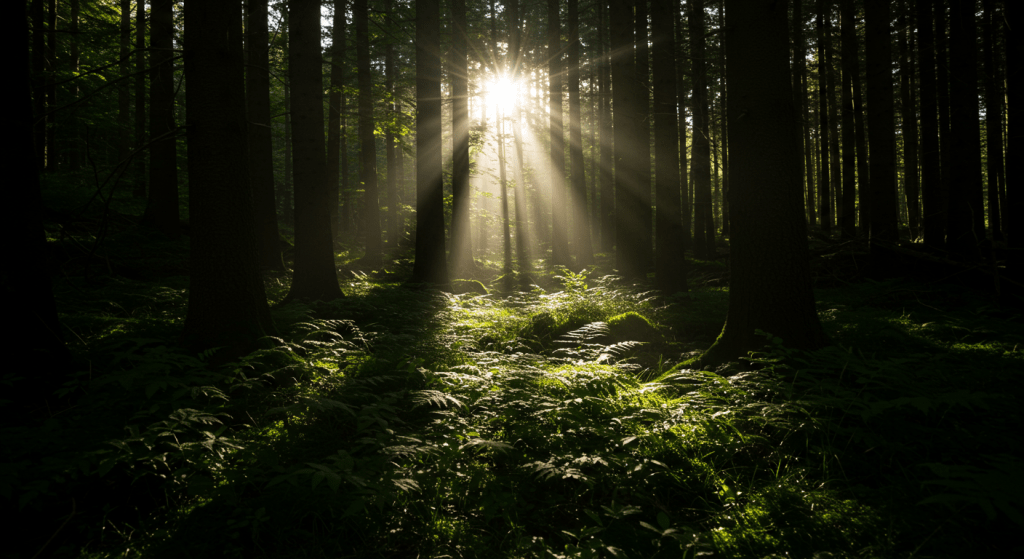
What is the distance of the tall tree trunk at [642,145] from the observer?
10.7 meters

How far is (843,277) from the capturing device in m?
10.2

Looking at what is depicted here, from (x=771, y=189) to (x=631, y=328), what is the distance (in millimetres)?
2742

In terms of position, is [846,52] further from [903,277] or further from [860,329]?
[860,329]

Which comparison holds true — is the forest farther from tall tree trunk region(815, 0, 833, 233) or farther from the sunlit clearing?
the sunlit clearing

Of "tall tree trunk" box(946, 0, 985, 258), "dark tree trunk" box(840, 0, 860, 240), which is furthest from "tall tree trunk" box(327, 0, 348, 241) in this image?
"dark tree trunk" box(840, 0, 860, 240)

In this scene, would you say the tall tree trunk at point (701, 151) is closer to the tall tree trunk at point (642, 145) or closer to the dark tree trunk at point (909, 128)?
the tall tree trunk at point (642, 145)

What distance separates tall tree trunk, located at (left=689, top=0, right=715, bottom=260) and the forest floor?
10.0 m

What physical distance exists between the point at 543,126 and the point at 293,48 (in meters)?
15.1

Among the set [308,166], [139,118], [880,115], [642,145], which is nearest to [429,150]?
[308,166]

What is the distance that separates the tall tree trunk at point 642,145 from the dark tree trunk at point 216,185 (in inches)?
312

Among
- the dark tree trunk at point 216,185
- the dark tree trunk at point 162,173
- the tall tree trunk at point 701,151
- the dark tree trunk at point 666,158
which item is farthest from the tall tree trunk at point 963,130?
the dark tree trunk at point 162,173

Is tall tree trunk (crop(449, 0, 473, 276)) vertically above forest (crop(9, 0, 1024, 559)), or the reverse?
tall tree trunk (crop(449, 0, 473, 276))

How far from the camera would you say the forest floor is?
2.49 metres

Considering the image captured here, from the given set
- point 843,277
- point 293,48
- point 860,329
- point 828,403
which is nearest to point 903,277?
point 843,277
